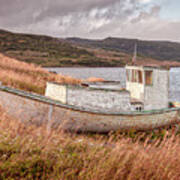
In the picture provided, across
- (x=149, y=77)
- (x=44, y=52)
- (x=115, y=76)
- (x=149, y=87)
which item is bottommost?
(x=149, y=87)

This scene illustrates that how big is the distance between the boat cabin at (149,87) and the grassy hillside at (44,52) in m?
99.5

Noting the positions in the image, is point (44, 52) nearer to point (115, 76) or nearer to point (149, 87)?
point (115, 76)

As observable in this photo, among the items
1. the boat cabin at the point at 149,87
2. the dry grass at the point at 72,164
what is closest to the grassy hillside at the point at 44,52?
the boat cabin at the point at 149,87

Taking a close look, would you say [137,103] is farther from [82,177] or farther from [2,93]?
[82,177]

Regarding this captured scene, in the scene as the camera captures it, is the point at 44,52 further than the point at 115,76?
Yes

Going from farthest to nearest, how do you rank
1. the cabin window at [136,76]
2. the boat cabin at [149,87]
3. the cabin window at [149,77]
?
the cabin window at [136,76], the cabin window at [149,77], the boat cabin at [149,87]

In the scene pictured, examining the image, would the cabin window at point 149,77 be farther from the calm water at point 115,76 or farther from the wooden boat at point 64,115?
the calm water at point 115,76

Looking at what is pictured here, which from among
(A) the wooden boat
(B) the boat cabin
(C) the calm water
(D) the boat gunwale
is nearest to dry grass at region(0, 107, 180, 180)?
(A) the wooden boat

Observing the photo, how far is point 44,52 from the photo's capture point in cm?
14112

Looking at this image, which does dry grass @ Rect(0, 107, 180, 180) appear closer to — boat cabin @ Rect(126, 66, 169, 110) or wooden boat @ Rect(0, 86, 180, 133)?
wooden boat @ Rect(0, 86, 180, 133)

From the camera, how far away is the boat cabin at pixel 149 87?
41.4 ft

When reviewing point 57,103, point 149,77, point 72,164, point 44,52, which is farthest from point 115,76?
point 44,52

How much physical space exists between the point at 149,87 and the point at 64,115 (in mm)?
5368

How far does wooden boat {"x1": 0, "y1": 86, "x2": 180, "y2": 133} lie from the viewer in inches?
352
